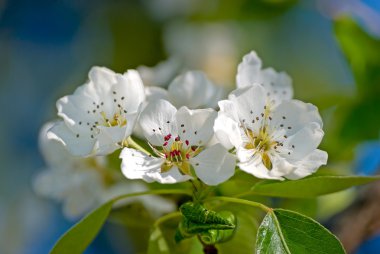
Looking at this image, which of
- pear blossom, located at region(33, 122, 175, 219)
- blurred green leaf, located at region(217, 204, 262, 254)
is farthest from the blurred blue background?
blurred green leaf, located at region(217, 204, 262, 254)

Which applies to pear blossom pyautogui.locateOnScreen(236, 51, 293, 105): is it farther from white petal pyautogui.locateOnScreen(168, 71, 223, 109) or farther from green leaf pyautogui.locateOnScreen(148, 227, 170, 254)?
green leaf pyautogui.locateOnScreen(148, 227, 170, 254)

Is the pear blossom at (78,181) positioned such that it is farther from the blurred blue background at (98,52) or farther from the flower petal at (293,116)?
the blurred blue background at (98,52)

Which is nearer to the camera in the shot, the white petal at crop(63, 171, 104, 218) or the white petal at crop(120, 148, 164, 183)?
the white petal at crop(120, 148, 164, 183)

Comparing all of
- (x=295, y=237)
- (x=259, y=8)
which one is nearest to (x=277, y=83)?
(x=295, y=237)

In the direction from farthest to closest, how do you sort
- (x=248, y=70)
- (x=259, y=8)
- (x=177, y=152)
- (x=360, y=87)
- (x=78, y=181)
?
(x=259, y=8)
(x=360, y=87)
(x=78, y=181)
(x=248, y=70)
(x=177, y=152)

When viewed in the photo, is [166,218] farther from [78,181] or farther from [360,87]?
[360,87]

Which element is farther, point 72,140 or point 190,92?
point 190,92

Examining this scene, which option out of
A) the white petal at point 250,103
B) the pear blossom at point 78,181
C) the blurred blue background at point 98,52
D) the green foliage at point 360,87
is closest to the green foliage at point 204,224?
the white petal at point 250,103
